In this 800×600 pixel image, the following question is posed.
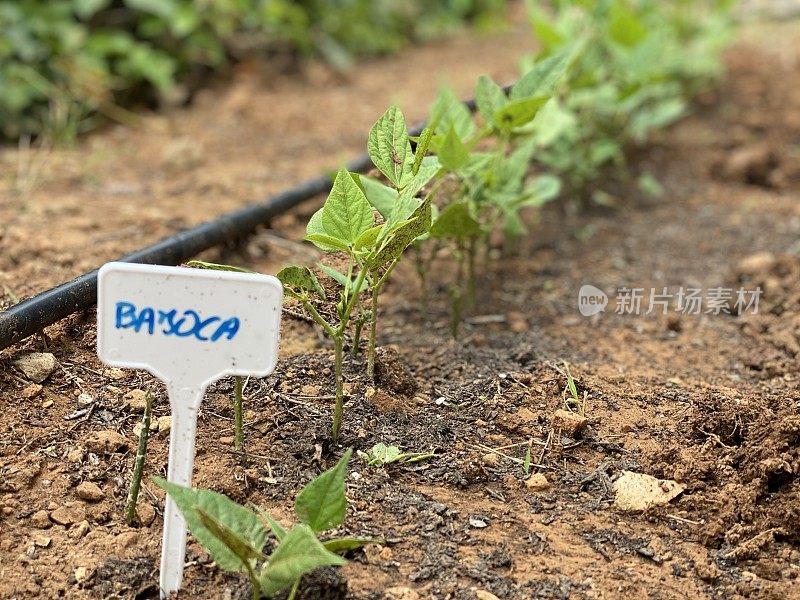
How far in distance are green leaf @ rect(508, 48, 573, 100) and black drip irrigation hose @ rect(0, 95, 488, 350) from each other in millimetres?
325

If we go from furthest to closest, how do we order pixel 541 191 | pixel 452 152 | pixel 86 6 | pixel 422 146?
pixel 86 6, pixel 541 191, pixel 452 152, pixel 422 146

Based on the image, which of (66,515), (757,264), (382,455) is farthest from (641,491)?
(757,264)

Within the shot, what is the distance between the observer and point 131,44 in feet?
12.8

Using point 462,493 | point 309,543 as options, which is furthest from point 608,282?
point 309,543

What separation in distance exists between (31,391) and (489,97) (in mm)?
1106

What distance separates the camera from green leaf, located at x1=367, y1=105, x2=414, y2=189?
154 cm

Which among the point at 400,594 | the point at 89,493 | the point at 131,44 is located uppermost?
the point at 131,44

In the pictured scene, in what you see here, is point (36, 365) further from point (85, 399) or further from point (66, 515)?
point (66, 515)

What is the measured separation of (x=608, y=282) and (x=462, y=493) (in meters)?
1.21

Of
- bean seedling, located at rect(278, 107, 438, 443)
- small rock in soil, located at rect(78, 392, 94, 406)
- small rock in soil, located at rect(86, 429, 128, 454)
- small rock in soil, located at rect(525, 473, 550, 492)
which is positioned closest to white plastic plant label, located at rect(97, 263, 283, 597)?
bean seedling, located at rect(278, 107, 438, 443)

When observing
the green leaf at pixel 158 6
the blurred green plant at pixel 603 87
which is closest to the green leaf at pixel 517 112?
the blurred green plant at pixel 603 87

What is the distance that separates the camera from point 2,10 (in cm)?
361

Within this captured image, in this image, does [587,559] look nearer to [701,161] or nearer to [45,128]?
[701,161]

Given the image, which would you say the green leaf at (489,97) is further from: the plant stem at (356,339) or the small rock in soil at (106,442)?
the small rock in soil at (106,442)
